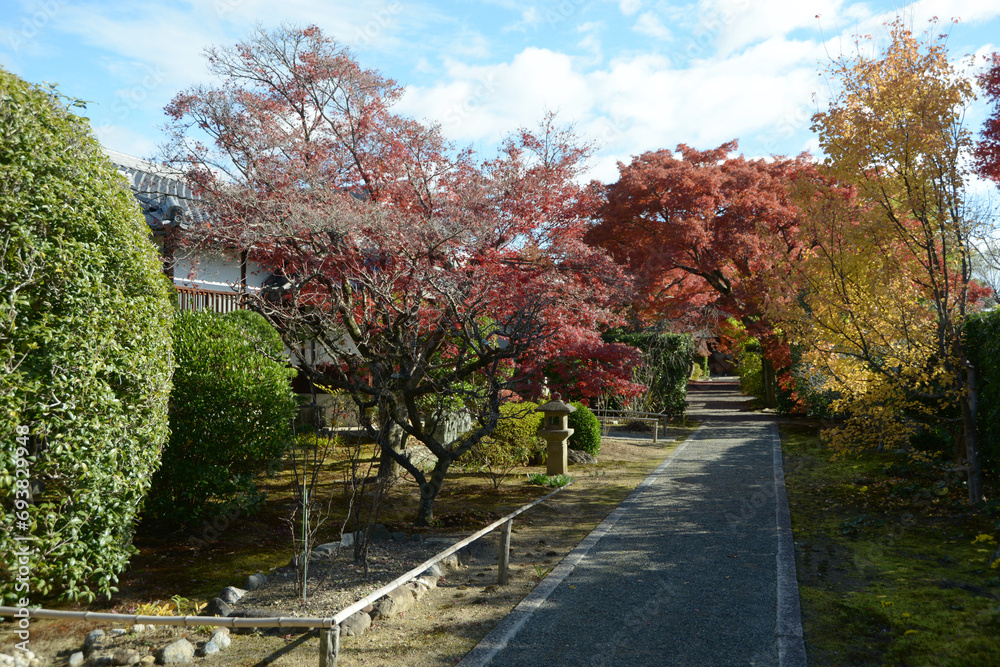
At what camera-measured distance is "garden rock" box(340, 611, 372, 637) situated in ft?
14.9

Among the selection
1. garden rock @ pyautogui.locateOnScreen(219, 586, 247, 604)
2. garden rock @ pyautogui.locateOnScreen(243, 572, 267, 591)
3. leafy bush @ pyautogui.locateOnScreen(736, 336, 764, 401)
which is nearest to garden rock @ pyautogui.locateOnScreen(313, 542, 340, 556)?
garden rock @ pyautogui.locateOnScreen(243, 572, 267, 591)

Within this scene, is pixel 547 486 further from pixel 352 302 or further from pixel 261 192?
pixel 261 192

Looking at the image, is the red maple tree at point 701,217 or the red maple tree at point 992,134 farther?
the red maple tree at point 701,217

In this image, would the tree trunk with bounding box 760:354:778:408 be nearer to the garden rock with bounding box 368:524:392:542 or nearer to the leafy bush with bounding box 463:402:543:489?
the leafy bush with bounding box 463:402:543:489

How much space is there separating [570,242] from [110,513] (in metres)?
6.73

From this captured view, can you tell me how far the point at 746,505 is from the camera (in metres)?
8.48

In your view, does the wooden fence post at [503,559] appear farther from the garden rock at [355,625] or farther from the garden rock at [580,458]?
the garden rock at [580,458]

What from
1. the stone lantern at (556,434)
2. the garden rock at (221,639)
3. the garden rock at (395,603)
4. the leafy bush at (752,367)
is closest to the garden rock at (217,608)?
the garden rock at (221,639)

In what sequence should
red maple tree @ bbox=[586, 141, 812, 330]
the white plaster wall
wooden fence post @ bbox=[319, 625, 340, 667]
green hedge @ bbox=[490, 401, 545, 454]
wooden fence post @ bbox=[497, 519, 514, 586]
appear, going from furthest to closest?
1. red maple tree @ bbox=[586, 141, 812, 330]
2. green hedge @ bbox=[490, 401, 545, 454]
3. the white plaster wall
4. wooden fence post @ bbox=[497, 519, 514, 586]
5. wooden fence post @ bbox=[319, 625, 340, 667]

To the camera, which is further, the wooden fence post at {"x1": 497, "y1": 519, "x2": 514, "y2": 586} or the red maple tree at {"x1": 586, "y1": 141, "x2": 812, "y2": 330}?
the red maple tree at {"x1": 586, "y1": 141, "x2": 812, "y2": 330}

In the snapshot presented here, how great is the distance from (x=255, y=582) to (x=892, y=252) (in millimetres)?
8296

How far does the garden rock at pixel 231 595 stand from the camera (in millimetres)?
5004

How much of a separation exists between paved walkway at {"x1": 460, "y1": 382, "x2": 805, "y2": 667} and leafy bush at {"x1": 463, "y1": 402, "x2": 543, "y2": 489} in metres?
2.64

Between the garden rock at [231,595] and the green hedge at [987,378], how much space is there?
837 centimetres
